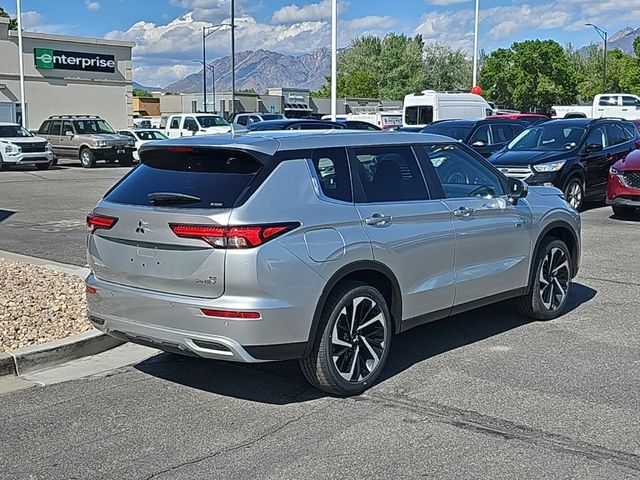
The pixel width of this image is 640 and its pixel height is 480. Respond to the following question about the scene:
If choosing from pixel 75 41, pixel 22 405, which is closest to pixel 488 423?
pixel 22 405

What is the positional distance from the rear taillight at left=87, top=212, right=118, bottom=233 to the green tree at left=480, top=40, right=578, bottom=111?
72024 mm

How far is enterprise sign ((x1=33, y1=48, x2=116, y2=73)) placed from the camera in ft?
137

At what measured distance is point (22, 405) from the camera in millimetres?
5590

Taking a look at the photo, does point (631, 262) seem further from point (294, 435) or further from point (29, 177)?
point (29, 177)

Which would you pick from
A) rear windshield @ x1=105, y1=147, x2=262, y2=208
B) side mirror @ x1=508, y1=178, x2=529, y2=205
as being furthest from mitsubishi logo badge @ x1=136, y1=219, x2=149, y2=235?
side mirror @ x1=508, y1=178, x2=529, y2=205

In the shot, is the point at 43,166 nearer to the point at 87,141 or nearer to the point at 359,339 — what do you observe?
the point at 87,141

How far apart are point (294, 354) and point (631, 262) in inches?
273

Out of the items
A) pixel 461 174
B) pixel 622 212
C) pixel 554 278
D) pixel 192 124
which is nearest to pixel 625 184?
pixel 622 212

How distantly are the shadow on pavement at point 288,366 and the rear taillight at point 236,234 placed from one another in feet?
3.99

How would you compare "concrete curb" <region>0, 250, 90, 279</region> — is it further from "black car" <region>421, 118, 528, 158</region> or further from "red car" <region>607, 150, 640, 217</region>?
"black car" <region>421, 118, 528, 158</region>

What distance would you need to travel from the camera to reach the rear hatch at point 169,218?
5148 mm

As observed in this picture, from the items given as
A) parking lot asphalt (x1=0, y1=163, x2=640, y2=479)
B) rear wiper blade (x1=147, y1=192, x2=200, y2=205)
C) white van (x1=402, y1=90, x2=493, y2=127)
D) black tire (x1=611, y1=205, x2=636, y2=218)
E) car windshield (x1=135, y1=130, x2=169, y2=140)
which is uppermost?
white van (x1=402, y1=90, x2=493, y2=127)

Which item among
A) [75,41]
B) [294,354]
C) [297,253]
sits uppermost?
[75,41]

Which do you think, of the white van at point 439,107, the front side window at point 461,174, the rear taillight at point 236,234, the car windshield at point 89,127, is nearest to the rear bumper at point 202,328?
the rear taillight at point 236,234
